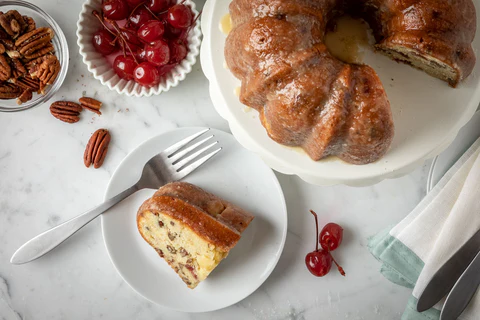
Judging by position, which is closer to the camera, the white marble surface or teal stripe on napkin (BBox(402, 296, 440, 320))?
teal stripe on napkin (BBox(402, 296, 440, 320))

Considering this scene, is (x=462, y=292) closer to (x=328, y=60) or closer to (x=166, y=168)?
(x=328, y=60)

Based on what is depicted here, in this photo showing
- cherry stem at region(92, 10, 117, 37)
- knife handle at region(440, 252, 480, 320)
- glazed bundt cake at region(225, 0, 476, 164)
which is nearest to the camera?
glazed bundt cake at region(225, 0, 476, 164)

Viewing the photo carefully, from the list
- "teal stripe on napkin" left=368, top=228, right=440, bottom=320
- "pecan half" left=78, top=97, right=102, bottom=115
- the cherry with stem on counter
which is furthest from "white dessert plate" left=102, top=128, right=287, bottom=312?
"teal stripe on napkin" left=368, top=228, right=440, bottom=320

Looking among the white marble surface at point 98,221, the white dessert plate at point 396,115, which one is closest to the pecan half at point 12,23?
the white marble surface at point 98,221

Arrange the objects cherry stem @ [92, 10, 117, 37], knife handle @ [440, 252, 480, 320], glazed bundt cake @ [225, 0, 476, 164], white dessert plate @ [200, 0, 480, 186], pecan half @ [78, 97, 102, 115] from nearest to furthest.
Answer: glazed bundt cake @ [225, 0, 476, 164] → white dessert plate @ [200, 0, 480, 186] → knife handle @ [440, 252, 480, 320] → cherry stem @ [92, 10, 117, 37] → pecan half @ [78, 97, 102, 115]

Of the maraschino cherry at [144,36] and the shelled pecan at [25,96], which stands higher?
the maraschino cherry at [144,36]

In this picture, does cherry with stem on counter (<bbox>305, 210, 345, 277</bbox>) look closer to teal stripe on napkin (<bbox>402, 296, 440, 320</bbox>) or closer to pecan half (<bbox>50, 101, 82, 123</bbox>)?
teal stripe on napkin (<bbox>402, 296, 440, 320</bbox>)

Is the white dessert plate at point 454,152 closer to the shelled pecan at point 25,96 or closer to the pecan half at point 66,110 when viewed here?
the pecan half at point 66,110
